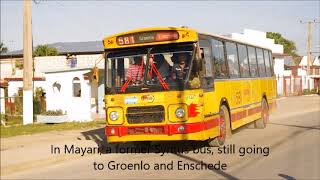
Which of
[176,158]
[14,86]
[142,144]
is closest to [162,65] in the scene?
[176,158]

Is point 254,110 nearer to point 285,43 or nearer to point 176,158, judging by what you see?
point 176,158

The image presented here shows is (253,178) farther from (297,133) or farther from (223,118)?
(297,133)

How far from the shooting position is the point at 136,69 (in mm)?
12688

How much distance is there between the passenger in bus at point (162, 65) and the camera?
487 inches

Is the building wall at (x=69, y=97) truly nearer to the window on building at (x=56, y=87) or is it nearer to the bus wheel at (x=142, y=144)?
the window on building at (x=56, y=87)

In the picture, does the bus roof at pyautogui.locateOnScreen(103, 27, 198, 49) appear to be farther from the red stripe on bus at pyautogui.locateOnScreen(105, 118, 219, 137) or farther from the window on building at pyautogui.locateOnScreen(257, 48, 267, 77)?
the window on building at pyautogui.locateOnScreen(257, 48, 267, 77)

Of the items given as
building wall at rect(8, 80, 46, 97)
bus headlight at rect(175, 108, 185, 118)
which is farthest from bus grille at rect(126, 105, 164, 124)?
building wall at rect(8, 80, 46, 97)

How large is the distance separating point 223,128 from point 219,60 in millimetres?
1788

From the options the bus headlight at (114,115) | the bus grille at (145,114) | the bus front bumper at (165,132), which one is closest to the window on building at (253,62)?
the bus front bumper at (165,132)

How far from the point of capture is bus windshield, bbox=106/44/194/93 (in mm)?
12273

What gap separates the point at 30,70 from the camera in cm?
2295

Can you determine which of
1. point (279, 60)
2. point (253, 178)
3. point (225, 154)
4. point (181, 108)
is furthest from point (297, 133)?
point (279, 60)

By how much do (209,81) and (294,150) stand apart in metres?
2.79

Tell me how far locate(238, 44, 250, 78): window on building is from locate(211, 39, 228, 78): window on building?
1.97m
